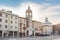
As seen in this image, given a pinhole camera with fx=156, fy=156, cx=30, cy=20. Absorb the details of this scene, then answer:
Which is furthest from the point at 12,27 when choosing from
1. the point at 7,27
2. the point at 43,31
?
the point at 43,31

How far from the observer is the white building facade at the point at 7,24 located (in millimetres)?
13321

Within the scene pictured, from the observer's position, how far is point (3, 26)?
44.0 ft

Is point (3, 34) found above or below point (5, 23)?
below

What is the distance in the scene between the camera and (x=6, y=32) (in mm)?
13516

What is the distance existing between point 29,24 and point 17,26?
4.17 ft

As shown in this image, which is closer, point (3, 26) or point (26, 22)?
point (3, 26)

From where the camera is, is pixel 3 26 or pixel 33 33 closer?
pixel 3 26

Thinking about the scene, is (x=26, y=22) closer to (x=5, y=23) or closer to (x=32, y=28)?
(x=32, y=28)

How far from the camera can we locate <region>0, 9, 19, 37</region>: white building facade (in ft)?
43.7

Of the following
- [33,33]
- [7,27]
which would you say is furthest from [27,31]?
[7,27]

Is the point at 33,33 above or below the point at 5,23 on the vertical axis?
below

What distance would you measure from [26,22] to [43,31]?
6.36ft

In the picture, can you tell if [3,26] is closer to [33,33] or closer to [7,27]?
[7,27]

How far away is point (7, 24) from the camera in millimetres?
13727
